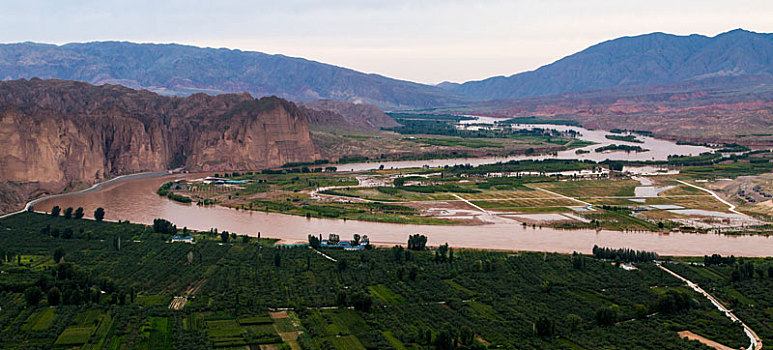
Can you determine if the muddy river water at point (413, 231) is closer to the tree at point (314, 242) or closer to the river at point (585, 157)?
the tree at point (314, 242)

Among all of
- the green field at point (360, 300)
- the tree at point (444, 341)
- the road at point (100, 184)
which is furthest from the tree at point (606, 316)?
the road at point (100, 184)

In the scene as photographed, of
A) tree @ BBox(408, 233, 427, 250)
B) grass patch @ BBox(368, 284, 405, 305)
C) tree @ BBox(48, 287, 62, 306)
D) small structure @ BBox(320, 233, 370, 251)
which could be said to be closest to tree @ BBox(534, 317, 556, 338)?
grass patch @ BBox(368, 284, 405, 305)

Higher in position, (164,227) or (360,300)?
(164,227)

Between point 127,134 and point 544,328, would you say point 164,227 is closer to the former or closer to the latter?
point 544,328

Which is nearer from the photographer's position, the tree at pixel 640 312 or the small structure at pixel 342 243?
the tree at pixel 640 312

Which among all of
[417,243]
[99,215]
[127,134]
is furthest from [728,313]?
[127,134]

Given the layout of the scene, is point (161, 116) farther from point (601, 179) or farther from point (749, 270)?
point (749, 270)
